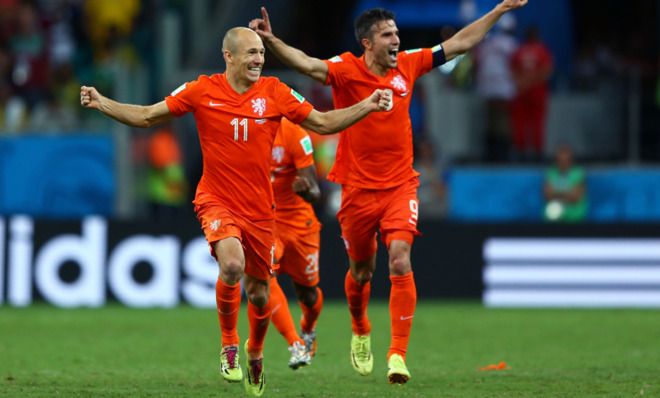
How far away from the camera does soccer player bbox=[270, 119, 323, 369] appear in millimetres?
11914

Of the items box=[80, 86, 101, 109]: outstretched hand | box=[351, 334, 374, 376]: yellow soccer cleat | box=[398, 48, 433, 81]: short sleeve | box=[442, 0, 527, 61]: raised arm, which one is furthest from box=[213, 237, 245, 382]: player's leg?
box=[442, 0, 527, 61]: raised arm

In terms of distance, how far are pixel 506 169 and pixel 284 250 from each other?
8.04 m

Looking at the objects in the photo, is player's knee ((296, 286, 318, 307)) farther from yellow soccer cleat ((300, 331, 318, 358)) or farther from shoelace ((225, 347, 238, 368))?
shoelace ((225, 347, 238, 368))

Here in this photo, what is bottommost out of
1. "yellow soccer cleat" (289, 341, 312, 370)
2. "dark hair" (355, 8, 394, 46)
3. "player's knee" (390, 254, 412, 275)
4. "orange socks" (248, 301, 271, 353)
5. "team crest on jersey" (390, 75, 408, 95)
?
"yellow soccer cleat" (289, 341, 312, 370)

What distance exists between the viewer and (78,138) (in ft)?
65.8

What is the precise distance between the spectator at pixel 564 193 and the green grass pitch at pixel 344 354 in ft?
5.41

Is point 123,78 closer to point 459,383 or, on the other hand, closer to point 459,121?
point 459,121

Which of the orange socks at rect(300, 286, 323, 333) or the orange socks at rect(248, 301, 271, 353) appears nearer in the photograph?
the orange socks at rect(248, 301, 271, 353)

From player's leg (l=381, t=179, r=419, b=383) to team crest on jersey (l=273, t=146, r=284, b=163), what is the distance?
1623 mm

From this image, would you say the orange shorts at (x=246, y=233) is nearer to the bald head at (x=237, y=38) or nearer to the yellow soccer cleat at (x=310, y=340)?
the bald head at (x=237, y=38)

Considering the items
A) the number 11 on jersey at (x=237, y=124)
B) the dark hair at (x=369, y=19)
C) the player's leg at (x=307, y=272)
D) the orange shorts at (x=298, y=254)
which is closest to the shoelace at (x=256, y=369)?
the number 11 on jersey at (x=237, y=124)

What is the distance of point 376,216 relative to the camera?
10898 mm

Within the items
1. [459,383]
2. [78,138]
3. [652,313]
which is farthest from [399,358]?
[78,138]

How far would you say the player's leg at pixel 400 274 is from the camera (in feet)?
33.8
